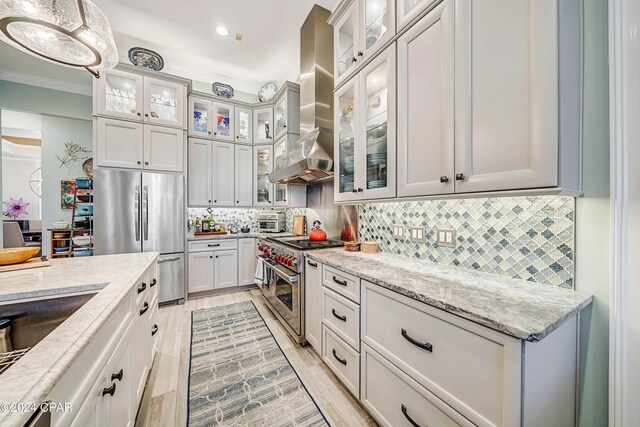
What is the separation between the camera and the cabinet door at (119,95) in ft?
9.24

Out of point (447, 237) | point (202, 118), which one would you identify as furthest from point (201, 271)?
point (447, 237)

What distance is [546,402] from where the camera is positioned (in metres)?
0.82

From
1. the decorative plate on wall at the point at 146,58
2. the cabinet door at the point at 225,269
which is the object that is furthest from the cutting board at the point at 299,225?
the decorative plate on wall at the point at 146,58

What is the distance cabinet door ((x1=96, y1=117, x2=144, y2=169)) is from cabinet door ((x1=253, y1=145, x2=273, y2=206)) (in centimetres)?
154

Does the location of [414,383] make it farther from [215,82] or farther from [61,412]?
[215,82]

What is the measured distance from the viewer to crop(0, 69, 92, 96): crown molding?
3.31 metres

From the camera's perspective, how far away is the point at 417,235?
68.6 inches

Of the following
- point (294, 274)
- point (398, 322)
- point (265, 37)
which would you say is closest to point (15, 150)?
point (265, 37)

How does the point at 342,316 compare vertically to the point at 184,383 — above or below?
above

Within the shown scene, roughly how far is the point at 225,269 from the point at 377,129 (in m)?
3.00

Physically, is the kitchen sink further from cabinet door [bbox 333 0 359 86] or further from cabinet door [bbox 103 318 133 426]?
cabinet door [bbox 333 0 359 86]

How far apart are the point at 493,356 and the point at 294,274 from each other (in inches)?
63.9

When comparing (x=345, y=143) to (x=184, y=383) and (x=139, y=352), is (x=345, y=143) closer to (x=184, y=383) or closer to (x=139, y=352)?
(x=139, y=352)

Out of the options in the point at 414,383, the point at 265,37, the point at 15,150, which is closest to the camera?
the point at 414,383
